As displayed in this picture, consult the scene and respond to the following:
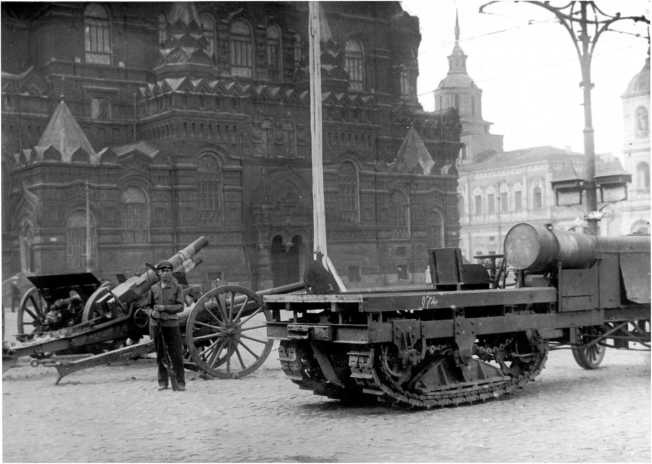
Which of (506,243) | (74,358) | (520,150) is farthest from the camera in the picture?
(520,150)

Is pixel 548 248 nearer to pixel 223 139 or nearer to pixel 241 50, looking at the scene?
pixel 223 139

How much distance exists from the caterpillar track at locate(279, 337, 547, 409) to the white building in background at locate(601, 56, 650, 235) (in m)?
2.63

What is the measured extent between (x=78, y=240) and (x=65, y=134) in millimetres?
1698

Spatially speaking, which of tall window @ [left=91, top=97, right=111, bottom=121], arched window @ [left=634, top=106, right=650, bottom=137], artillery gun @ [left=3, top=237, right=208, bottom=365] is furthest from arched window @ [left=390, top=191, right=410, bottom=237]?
arched window @ [left=634, top=106, right=650, bottom=137]

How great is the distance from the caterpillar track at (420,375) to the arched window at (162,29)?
662cm

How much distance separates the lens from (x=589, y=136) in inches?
429

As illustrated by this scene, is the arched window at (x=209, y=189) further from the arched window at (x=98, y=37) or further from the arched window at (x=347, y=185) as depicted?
the arched window at (x=98, y=37)

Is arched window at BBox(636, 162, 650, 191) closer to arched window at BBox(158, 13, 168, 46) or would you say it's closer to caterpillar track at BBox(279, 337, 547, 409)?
caterpillar track at BBox(279, 337, 547, 409)

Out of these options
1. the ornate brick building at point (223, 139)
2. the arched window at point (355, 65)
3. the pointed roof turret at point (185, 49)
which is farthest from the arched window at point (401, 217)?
the pointed roof turret at point (185, 49)

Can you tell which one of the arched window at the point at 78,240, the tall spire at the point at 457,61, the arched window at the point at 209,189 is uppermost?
the tall spire at the point at 457,61

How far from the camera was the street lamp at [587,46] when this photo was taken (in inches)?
420

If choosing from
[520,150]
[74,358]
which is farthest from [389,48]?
[74,358]

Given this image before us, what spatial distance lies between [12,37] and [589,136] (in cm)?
805

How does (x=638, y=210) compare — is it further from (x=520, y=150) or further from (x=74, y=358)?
(x=74, y=358)
